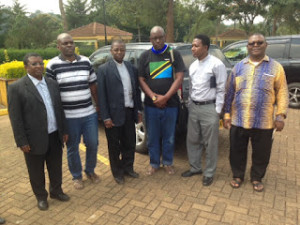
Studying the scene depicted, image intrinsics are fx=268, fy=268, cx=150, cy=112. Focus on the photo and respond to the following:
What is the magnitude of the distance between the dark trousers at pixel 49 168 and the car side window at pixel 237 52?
6.12 meters

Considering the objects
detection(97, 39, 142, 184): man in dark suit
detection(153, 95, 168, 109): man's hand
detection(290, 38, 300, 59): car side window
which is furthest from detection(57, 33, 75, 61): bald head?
detection(290, 38, 300, 59): car side window

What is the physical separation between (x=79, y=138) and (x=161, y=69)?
4.39ft

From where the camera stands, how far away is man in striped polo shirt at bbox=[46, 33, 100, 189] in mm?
3004

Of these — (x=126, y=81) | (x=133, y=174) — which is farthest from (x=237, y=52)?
(x=133, y=174)

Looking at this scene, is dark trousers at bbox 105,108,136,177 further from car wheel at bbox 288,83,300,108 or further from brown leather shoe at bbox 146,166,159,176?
car wheel at bbox 288,83,300,108

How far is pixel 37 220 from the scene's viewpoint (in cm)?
286

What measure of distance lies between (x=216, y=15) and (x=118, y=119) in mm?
23892

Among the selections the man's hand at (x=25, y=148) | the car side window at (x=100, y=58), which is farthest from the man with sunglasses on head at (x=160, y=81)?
the car side window at (x=100, y=58)

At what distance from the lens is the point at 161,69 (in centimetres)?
337

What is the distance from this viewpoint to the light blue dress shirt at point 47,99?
2775mm

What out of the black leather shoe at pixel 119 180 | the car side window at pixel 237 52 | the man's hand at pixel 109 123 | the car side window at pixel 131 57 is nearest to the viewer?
the man's hand at pixel 109 123

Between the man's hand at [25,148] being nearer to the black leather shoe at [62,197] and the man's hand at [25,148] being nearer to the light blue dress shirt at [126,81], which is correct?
the black leather shoe at [62,197]

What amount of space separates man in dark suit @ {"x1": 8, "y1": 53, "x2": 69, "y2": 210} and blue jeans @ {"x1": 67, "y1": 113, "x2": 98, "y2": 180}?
0.17 meters

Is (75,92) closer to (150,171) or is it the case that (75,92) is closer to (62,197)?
(62,197)
